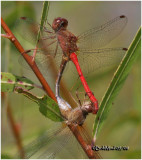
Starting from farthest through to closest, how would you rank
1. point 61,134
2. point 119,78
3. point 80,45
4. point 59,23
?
point 80,45
point 59,23
point 61,134
point 119,78

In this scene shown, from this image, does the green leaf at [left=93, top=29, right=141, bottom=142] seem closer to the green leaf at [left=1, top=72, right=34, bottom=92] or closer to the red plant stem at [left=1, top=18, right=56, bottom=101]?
the red plant stem at [left=1, top=18, right=56, bottom=101]

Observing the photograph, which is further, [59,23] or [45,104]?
[59,23]

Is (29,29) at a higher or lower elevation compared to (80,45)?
higher

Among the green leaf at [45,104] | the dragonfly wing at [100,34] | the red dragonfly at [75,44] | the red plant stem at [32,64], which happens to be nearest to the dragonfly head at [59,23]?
the red dragonfly at [75,44]

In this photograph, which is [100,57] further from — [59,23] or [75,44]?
[59,23]

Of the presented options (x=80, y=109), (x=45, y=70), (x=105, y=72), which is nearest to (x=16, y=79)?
(x=80, y=109)

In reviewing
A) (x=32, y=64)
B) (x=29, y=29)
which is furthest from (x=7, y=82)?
(x=29, y=29)

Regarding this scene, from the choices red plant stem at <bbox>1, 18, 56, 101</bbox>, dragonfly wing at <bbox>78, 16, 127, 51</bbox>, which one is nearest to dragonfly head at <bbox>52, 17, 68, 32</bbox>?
dragonfly wing at <bbox>78, 16, 127, 51</bbox>
